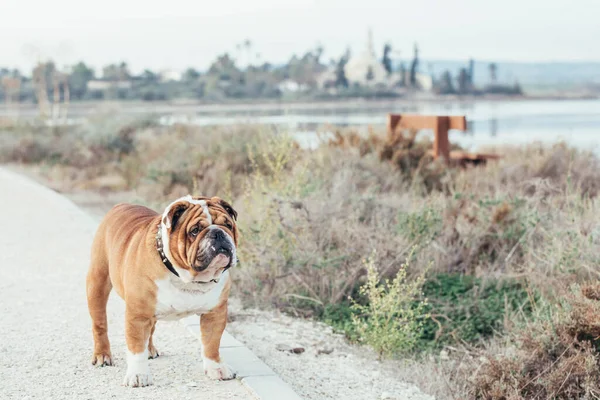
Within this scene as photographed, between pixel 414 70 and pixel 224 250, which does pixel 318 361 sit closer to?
pixel 224 250

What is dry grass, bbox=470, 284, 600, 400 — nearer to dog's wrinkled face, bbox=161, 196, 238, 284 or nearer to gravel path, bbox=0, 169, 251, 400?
gravel path, bbox=0, 169, 251, 400

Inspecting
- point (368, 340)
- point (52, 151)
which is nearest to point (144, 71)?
point (52, 151)

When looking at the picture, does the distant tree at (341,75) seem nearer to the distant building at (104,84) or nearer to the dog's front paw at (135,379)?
the distant building at (104,84)

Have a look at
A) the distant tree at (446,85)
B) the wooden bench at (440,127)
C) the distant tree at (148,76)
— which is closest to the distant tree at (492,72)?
the distant tree at (446,85)

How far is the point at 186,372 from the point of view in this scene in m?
6.34

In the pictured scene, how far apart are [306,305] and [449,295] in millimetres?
1451

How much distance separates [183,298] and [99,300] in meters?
0.97

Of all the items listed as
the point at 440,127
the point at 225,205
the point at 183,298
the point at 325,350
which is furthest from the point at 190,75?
the point at 183,298

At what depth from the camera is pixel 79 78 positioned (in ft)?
343

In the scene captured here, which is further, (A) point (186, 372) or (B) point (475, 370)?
(B) point (475, 370)

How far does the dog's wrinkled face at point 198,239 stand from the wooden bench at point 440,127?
37.1 feet

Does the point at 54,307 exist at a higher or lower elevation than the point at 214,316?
lower

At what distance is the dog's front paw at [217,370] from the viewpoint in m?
6.14

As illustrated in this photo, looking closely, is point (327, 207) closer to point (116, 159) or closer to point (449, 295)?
point (449, 295)
